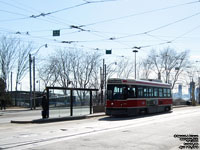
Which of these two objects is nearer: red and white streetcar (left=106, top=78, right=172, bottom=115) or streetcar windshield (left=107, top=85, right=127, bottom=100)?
red and white streetcar (left=106, top=78, right=172, bottom=115)

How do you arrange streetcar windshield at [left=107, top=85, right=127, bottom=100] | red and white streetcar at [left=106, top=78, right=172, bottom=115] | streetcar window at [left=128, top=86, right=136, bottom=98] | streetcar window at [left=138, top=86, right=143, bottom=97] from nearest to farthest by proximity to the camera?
red and white streetcar at [left=106, top=78, right=172, bottom=115] → streetcar windshield at [left=107, top=85, right=127, bottom=100] → streetcar window at [left=128, top=86, right=136, bottom=98] → streetcar window at [left=138, top=86, right=143, bottom=97]

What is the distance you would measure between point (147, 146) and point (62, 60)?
4729 cm

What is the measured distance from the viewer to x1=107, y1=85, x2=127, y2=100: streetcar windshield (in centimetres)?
2392

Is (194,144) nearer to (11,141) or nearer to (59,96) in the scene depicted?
(11,141)

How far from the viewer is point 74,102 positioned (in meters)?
24.7

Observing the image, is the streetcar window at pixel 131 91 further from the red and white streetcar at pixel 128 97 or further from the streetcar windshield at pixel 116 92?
the streetcar windshield at pixel 116 92

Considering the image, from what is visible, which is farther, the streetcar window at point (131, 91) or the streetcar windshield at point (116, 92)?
the streetcar window at point (131, 91)

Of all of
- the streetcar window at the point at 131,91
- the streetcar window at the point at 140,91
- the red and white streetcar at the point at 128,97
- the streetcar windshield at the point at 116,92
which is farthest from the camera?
the streetcar window at the point at 140,91

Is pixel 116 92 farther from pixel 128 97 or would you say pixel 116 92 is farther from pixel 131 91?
pixel 131 91

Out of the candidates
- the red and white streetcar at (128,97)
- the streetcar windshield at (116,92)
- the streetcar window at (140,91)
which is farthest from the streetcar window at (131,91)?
the streetcar window at (140,91)

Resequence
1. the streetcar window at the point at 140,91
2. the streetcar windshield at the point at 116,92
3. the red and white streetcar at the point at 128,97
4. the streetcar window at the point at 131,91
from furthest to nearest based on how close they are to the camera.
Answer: the streetcar window at the point at 140,91, the streetcar window at the point at 131,91, the streetcar windshield at the point at 116,92, the red and white streetcar at the point at 128,97

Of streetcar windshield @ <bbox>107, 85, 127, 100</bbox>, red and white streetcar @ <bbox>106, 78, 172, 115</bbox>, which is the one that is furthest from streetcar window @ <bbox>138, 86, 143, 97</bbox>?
streetcar windshield @ <bbox>107, 85, 127, 100</bbox>

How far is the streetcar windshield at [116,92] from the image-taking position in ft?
78.5

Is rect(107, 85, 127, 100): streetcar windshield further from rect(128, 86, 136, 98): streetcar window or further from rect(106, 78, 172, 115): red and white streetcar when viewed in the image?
rect(128, 86, 136, 98): streetcar window
